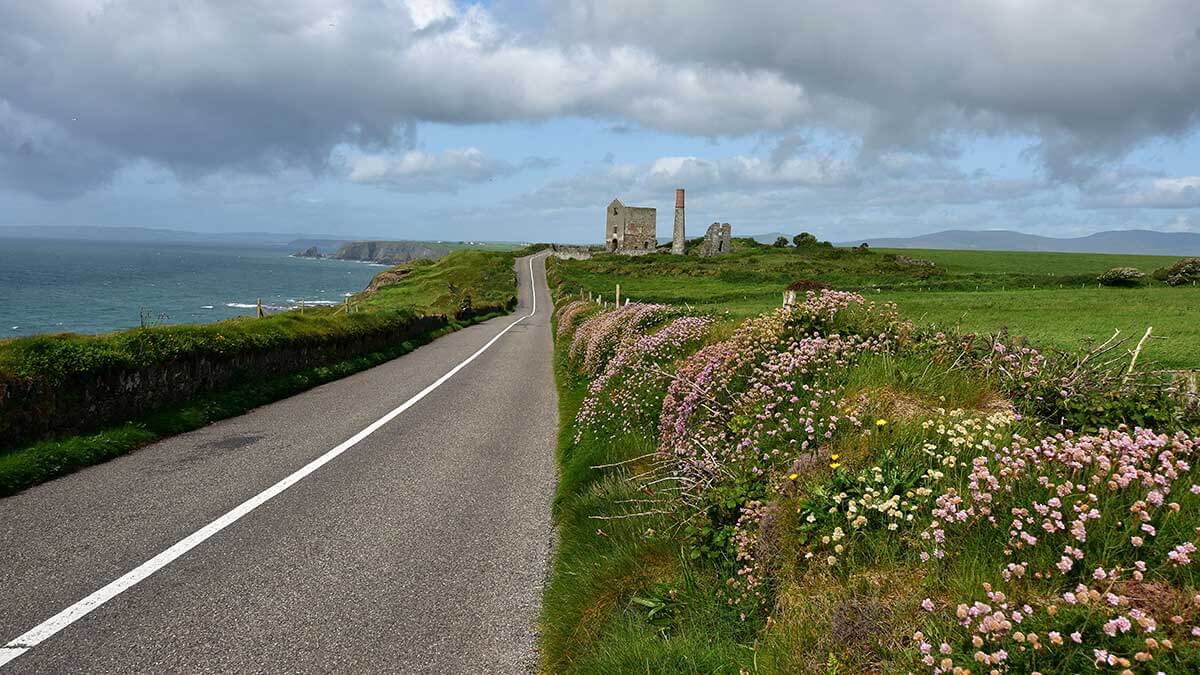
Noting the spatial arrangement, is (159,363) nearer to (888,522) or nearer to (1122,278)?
(888,522)

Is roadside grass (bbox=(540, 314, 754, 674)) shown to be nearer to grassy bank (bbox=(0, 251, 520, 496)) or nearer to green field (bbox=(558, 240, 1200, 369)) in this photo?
green field (bbox=(558, 240, 1200, 369))

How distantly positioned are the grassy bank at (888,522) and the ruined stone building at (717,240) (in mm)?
98924

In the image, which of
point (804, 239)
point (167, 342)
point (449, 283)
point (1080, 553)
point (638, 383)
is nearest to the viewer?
point (1080, 553)

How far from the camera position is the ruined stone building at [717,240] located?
105625mm

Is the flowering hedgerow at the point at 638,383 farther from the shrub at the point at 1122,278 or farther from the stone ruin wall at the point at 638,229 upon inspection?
the stone ruin wall at the point at 638,229

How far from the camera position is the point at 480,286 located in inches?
3366

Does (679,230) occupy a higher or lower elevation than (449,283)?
higher

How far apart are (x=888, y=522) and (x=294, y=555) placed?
5060 millimetres

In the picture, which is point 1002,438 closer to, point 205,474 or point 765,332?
point 765,332

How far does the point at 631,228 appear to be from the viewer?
12188cm

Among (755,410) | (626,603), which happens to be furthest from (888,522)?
(755,410)

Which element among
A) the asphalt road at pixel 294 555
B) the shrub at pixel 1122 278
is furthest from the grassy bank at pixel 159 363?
the shrub at pixel 1122 278

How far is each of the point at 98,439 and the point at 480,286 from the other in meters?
77.5

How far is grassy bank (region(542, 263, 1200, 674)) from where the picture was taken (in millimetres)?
2885
